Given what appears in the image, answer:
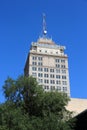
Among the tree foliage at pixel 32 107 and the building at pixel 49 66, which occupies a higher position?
the building at pixel 49 66

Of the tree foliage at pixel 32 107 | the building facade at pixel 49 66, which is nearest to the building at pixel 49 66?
the building facade at pixel 49 66

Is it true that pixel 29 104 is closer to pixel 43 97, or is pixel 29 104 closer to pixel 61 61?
pixel 43 97

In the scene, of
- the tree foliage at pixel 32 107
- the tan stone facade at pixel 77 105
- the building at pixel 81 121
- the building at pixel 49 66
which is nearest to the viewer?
the tree foliage at pixel 32 107

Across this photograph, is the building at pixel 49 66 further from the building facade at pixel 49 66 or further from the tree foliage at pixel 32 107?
the tree foliage at pixel 32 107

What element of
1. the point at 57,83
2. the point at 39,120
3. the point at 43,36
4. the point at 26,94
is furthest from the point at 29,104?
the point at 43,36

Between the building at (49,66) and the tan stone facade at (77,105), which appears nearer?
the tan stone facade at (77,105)

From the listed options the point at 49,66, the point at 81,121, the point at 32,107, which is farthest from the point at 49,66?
the point at 81,121

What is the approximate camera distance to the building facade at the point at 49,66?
135 m

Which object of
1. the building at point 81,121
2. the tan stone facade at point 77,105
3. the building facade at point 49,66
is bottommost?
the building at point 81,121

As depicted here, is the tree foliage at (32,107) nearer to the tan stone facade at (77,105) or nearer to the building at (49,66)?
the tan stone facade at (77,105)

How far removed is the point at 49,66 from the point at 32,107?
290ft

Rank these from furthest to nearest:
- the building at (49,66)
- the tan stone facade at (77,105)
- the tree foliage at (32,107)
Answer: the building at (49,66) → the tan stone facade at (77,105) → the tree foliage at (32,107)

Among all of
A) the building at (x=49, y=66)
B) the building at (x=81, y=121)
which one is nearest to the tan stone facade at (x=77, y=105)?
the building at (x=81, y=121)

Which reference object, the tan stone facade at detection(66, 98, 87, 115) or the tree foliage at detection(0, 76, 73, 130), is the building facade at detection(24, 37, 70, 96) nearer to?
the tan stone facade at detection(66, 98, 87, 115)
